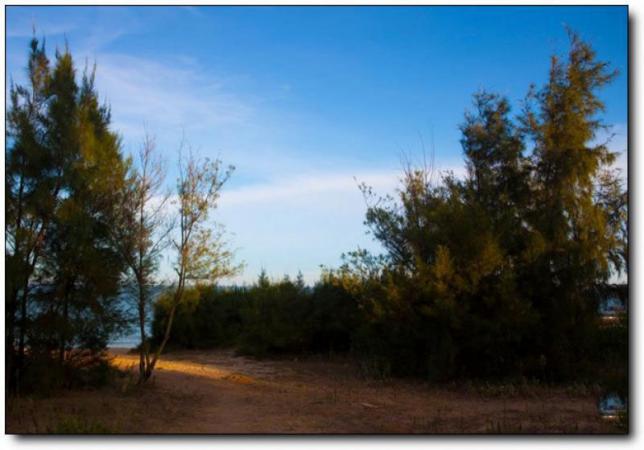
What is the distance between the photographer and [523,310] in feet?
34.6

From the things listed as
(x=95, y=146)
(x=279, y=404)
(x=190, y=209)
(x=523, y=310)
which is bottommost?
(x=279, y=404)

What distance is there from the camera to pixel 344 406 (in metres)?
8.75

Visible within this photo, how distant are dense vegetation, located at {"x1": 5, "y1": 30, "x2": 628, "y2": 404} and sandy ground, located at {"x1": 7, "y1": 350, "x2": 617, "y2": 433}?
651 mm

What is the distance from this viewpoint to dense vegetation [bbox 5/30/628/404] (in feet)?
26.8

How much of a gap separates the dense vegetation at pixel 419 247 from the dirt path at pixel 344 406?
0.89 m

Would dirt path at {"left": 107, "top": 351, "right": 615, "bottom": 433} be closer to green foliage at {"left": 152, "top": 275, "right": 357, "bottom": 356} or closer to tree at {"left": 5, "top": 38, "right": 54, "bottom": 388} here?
tree at {"left": 5, "top": 38, "right": 54, "bottom": 388}

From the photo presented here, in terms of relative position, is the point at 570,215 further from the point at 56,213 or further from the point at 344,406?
the point at 56,213

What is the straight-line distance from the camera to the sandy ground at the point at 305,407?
686cm

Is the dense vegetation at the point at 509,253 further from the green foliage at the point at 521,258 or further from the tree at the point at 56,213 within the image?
the tree at the point at 56,213

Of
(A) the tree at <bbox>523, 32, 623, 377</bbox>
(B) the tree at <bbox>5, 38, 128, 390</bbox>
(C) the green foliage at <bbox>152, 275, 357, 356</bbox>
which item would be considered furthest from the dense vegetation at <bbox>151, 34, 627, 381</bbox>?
(C) the green foliage at <bbox>152, 275, 357, 356</bbox>

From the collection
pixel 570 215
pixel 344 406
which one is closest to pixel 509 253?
pixel 570 215

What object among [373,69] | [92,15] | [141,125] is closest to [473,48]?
[373,69]

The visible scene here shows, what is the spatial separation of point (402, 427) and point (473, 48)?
4130 mm

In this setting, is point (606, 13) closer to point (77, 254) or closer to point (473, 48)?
point (473, 48)
